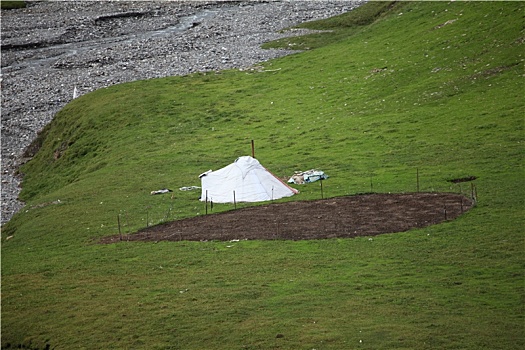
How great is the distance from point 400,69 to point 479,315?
47192 mm

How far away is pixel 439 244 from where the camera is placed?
3809 centimetres

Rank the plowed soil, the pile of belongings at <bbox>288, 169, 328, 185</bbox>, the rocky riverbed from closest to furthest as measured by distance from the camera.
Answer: the plowed soil
the pile of belongings at <bbox>288, 169, 328, 185</bbox>
the rocky riverbed

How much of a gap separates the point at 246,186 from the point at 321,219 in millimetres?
7568

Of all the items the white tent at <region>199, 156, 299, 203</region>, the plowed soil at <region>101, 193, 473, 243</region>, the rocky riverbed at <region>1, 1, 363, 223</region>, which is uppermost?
the rocky riverbed at <region>1, 1, 363, 223</region>

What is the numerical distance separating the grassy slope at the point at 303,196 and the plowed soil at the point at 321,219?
1406 millimetres

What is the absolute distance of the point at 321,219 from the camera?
146 feet

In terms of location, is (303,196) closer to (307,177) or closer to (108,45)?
(307,177)

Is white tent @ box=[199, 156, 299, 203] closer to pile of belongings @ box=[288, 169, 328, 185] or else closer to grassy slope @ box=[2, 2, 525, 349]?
grassy slope @ box=[2, 2, 525, 349]

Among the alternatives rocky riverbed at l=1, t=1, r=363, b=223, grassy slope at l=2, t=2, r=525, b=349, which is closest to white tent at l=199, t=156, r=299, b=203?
grassy slope at l=2, t=2, r=525, b=349

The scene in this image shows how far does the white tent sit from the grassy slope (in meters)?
1.31

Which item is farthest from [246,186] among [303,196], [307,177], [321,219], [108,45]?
[108,45]

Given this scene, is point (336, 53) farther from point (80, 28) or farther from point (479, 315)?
point (479, 315)

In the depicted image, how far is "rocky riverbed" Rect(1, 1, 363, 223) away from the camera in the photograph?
86.1 metres

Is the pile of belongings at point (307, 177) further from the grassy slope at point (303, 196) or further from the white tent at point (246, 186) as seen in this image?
the white tent at point (246, 186)
